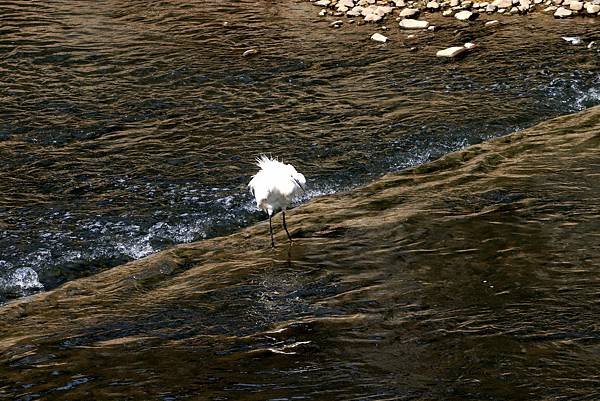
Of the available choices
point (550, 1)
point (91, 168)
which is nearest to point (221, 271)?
point (91, 168)

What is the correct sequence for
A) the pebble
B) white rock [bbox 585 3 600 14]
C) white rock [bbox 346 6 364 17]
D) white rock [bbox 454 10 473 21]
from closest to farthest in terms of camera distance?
the pebble, white rock [bbox 585 3 600 14], white rock [bbox 454 10 473 21], white rock [bbox 346 6 364 17]

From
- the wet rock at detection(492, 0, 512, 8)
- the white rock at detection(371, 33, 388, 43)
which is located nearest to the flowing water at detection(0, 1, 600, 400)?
the white rock at detection(371, 33, 388, 43)

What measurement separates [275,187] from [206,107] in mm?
4121

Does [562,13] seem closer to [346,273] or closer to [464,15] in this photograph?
[464,15]

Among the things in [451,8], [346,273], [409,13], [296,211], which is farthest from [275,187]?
[451,8]

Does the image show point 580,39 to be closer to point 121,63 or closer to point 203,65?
point 203,65

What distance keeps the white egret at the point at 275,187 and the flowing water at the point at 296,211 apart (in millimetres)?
362

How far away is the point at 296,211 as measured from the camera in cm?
1038

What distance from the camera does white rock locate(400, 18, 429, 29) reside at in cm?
1570

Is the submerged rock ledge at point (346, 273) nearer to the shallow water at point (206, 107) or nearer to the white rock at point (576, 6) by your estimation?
the shallow water at point (206, 107)

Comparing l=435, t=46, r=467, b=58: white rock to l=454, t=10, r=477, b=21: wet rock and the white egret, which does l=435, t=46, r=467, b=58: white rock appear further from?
the white egret

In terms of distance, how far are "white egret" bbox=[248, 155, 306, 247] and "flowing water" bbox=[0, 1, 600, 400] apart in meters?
0.36

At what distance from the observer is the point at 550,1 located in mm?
16047

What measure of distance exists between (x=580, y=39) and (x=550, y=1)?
1549 mm
